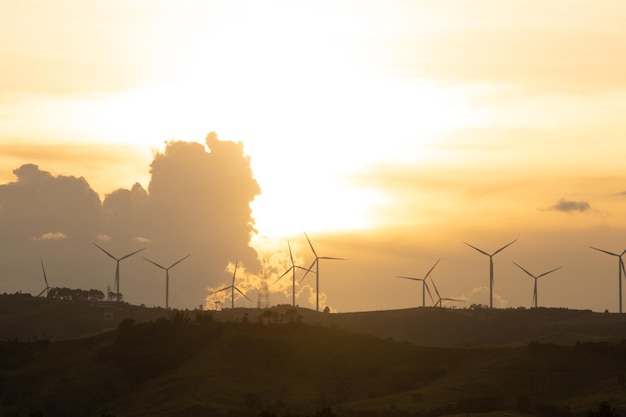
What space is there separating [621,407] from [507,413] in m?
17.4

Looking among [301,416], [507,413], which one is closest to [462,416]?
[507,413]

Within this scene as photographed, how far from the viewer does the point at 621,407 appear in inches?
7436

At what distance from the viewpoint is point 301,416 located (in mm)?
185500

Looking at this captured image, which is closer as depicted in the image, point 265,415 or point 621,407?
point 265,415

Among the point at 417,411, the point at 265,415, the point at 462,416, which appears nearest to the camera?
the point at 265,415

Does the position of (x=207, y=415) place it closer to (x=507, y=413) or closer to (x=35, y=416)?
(x=35, y=416)

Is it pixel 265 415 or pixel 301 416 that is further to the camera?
pixel 301 416

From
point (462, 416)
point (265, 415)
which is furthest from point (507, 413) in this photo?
point (265, 415)

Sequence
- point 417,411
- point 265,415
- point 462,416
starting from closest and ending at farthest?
point 265,415 < point 462,416 < point 417,411

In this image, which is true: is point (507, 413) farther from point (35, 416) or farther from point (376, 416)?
point (35, 416)

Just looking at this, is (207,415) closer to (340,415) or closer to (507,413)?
(340,415)

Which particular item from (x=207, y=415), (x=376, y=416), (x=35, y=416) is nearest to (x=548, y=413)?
(x=376, y=416)

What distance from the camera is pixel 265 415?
6299 inches

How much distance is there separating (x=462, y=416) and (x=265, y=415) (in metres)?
38.7
